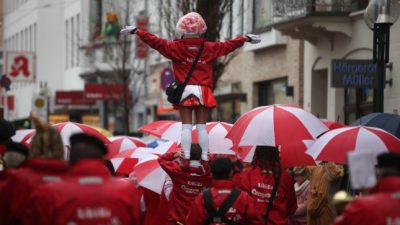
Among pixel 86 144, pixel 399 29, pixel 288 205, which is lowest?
pixel 288 205

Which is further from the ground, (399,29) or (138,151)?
(399,29)

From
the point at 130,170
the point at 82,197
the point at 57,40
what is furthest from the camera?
the point at 57,40

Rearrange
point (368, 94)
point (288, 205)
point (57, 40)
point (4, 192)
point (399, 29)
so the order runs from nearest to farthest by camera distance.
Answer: point (4, 192) < point (288, 205) < point (399, 29) < point (368, 94) < point (57, 40)

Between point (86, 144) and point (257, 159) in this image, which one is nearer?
point (86, 144)

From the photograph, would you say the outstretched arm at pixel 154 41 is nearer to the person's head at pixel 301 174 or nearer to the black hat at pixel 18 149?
the person's head at pixel 301 174

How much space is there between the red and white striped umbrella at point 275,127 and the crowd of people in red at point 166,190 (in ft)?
1.58

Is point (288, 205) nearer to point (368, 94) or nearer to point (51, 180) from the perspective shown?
point (51, 180)

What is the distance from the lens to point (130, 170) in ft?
53.2

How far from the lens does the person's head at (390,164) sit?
7.88 meters

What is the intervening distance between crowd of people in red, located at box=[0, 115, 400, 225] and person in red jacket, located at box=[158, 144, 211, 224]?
0.04 ft

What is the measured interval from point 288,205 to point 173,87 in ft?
6.15

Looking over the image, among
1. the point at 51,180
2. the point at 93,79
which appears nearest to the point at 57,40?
the point at 93,79

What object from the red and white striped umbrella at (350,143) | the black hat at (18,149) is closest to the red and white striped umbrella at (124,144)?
the red and white striped umbrella at (350,143)

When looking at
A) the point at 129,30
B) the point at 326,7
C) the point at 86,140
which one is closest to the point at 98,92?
the point at 326,7
